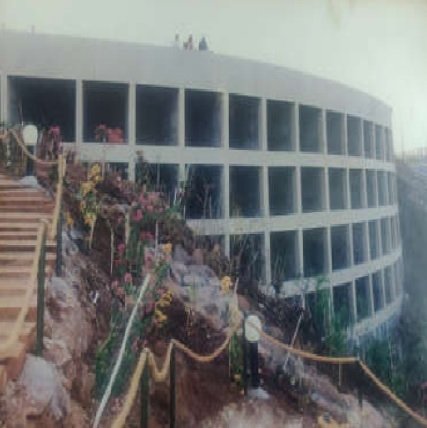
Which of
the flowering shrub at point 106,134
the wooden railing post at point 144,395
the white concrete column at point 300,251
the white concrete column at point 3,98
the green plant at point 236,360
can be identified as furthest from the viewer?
the white concrete column at point 300,251

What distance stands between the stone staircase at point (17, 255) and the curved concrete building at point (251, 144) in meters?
0.38

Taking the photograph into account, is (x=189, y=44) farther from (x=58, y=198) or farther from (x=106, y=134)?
(x=58, y=198)

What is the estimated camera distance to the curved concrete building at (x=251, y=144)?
277cm

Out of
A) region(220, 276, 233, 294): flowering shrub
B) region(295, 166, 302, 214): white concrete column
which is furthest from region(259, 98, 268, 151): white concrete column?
region(220, 276, 233, 294): flowering shrub

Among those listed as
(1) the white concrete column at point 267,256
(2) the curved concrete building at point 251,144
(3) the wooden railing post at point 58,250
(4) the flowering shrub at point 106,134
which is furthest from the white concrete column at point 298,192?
(3) the wooden railing post at point 58,250

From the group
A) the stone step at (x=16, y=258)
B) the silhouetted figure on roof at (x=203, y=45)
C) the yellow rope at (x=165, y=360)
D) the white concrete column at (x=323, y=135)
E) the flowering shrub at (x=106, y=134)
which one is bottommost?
the yellow rope at (x=165, y=360)

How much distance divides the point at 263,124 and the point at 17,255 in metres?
1.87

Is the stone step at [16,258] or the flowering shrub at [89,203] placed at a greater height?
the flowering shrub at [89,203]

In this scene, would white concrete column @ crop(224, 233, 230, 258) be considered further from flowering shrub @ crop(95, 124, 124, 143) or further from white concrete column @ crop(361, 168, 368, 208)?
white concrete column @ crop(361, 168, 368, 208)

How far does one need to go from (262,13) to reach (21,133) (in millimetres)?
1544

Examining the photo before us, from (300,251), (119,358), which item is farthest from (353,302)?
(119,358)

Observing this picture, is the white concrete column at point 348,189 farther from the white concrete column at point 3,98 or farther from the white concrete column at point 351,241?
the white concrete column at point 3,98

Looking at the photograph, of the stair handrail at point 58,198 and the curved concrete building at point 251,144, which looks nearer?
the stair handrail at point 58,198

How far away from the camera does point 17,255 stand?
7.36 feet
